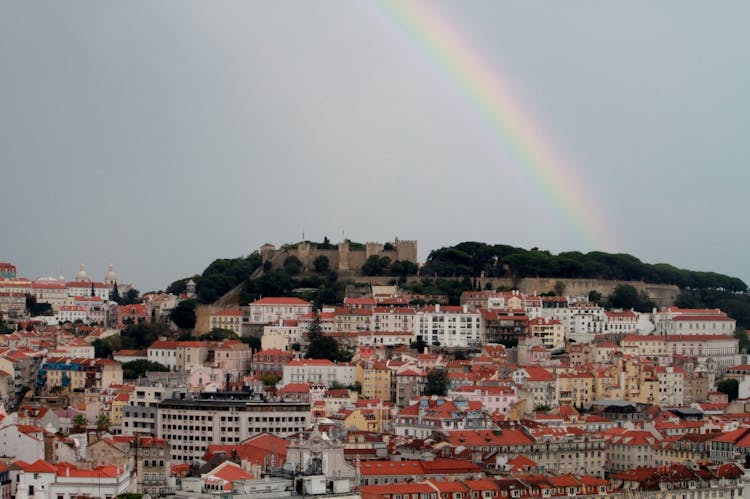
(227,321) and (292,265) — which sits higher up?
(292,265)

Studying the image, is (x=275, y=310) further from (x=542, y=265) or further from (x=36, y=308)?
(x=36, y=308)

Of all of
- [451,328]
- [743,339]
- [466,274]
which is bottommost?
[743,339]

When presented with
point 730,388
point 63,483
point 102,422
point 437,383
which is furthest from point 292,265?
point 63,483

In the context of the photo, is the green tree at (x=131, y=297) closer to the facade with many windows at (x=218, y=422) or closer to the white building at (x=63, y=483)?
the facade with many windows at (x=218, y=422)

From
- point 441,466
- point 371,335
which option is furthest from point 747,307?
point 441,466

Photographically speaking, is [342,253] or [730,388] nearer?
[730,388]

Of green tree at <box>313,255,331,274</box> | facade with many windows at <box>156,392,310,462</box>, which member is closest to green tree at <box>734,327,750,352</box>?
green tree at <box>313,255,331,274</box>

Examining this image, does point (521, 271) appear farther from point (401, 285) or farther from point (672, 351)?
point (672, 351)

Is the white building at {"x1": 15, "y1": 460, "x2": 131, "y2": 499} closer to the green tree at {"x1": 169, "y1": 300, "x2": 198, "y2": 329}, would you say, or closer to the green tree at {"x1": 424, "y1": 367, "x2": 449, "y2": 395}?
the green tree at {"x1": 424, "y1": 367, "x2": 449, "y2": 395}
